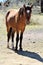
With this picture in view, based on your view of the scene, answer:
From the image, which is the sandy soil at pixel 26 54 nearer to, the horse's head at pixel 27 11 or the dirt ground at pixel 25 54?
the dirt ground at pixel 25 54

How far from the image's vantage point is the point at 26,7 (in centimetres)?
884

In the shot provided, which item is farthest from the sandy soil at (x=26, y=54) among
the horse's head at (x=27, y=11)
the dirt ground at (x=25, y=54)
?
the horse's head at (x=27, y=11)

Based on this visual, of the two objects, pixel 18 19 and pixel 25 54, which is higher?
pixel 18 19

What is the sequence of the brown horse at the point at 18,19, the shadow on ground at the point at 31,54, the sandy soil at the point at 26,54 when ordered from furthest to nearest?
the brown horse at the point at 18,19, the shadow on ground at the point at 31,54, the sandy soil at the point at 26,54

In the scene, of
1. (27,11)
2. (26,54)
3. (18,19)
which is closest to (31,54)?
(26,54)

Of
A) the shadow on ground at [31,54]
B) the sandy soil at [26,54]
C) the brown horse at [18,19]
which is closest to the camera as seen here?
the sandy soil at [26,54]

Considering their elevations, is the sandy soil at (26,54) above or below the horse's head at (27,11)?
below

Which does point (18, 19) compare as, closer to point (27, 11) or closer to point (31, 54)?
point (27, 11)

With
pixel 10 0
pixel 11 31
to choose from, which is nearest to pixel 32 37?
pixel 11 31

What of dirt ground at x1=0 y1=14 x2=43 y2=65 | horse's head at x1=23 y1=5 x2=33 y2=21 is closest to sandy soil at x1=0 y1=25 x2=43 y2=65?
dirt ground at x1=0 y1=14 x2=43 y2=65

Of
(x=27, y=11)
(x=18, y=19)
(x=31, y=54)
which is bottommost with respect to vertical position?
(x=31, y=54)

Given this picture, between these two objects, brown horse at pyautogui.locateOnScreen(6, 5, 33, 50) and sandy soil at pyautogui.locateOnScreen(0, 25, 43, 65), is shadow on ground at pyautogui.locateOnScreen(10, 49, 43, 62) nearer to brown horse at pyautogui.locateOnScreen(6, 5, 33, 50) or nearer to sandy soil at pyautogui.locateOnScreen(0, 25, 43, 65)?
sandy soil at pyautogui.locateOnScreen(0, 25, 43, 65)

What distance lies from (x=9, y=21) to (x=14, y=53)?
1488 mm

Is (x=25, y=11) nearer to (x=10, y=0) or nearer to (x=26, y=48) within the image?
(x=26, y=48)
